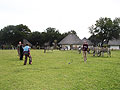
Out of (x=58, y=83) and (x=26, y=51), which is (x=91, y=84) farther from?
(x=26, y=51)

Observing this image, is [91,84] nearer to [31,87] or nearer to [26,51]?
[31,87]

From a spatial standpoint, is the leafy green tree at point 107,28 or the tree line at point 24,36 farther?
the tree line at point 24,36

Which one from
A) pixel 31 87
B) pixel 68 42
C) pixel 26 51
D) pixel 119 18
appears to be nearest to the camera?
pixel 31 87

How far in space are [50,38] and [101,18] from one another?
36.2 meters

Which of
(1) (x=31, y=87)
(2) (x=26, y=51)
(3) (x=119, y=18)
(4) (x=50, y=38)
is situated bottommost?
(1) (x=31, y=87)

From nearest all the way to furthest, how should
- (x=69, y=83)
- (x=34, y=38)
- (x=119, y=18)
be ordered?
(x=69, y=83)
(x=119, y=18)
(x=34, y=38)

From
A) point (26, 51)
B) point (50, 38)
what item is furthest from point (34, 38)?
point (26, 51)

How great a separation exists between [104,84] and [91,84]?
53 cm

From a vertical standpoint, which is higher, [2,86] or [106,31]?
[106,31]

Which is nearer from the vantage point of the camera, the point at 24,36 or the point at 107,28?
the point at 107,28

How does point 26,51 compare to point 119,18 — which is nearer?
point 26,51

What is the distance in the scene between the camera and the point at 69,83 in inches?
243

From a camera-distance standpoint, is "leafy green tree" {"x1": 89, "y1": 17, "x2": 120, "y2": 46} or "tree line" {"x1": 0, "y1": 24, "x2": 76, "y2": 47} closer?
"leafy green tree" {"x1": 89, "y1": 17, "x2": 120, "y2": 46}

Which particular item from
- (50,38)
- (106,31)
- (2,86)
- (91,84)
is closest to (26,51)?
(2,86)
